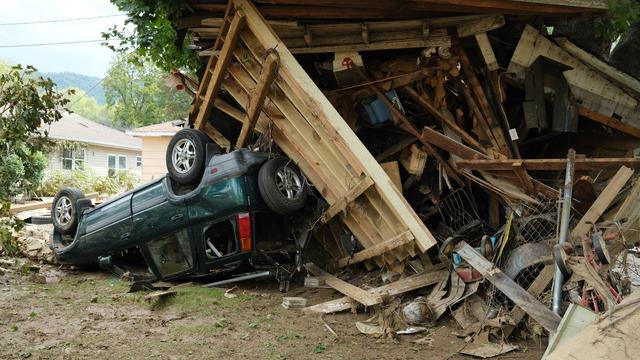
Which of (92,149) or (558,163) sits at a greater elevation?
(92,149)

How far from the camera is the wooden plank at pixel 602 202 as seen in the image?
17.3 ft

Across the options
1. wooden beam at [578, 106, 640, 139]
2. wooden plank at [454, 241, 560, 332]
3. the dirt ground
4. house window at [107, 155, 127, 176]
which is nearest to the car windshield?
the dirt ground

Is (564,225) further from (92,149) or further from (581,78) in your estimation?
(92,149)

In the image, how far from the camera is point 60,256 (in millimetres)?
8531

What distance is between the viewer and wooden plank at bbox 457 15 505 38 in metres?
6.68

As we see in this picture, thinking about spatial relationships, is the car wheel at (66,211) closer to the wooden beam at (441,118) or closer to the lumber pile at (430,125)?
the lumber pile at (430,125)

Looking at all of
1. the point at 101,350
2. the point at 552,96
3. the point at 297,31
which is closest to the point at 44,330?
the point at 101,350

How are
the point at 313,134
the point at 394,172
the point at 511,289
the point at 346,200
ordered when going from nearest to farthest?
the point at 511,289 < the point at 346,200 < the point at 313,134 < the point at 394,172

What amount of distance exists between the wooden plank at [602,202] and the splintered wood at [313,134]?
1547 mm

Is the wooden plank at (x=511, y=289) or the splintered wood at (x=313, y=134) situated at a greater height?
the splintered wood at (x=313, y=134)

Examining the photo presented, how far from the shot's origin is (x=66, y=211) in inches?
343

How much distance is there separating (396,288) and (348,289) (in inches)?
25.9

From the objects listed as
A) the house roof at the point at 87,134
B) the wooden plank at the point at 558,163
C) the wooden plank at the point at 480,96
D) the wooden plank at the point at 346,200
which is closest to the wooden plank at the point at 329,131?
the wooden plank at the point at 346,200

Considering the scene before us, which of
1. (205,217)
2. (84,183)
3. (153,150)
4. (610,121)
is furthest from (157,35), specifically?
(153,150)
